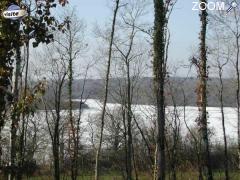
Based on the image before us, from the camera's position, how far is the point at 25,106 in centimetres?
720

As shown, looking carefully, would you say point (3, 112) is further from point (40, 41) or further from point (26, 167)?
point (26, 167)

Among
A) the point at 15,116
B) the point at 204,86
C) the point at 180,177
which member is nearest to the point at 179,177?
the point at 180,177

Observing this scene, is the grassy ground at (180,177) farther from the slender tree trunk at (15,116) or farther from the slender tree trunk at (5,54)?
the slender tree trunk at (5,54)

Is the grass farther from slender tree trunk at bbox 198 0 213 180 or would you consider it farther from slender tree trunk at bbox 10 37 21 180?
slender tree trunk at bbox 10 37 21 180

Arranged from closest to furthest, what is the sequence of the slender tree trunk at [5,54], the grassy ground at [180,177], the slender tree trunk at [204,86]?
the slender tree trunk at [5,54] → the slender tree trunk at [204,86] → the grassy ground at [180,177]

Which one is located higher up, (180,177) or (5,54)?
(5,54)

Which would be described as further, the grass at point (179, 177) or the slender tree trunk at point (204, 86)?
the grass at point (179, 177)

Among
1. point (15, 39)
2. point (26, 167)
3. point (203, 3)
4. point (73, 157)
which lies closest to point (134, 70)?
point (73, 157)

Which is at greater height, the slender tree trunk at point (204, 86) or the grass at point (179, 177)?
the slender tree trunk at point (204, 86)

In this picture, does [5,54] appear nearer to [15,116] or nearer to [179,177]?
[15,116]

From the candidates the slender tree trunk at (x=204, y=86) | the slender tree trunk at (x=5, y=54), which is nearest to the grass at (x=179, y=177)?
the slender tree trunk at (x=204, y=86)

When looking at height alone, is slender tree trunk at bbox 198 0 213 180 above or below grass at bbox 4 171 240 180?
above

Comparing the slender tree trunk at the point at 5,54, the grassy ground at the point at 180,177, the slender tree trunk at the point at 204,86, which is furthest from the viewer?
the grassy ground at the point at 180,177

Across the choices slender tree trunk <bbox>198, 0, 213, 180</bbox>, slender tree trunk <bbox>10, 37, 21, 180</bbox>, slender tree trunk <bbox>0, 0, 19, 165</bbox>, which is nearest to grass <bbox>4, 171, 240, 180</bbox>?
slender tree trunk <bbox>198, 0, 213, 180</bbox>
